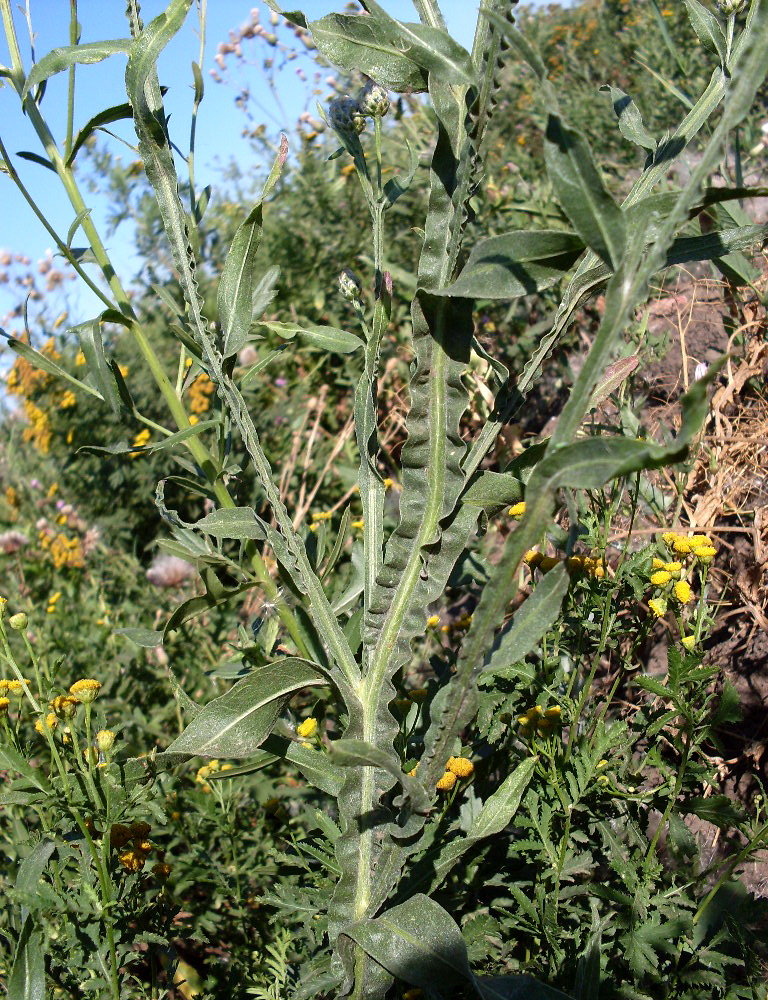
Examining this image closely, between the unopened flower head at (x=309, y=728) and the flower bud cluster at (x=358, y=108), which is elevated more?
the flower bud cluster at (x=358, y=108)

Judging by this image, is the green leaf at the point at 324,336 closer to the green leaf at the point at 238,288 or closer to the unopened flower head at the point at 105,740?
the green leaf at the point at 238,288

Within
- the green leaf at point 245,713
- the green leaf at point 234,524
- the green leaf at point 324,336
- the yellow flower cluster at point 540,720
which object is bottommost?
the yellow flower cluster at point 540,720

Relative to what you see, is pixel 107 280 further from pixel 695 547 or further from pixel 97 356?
pixel 695 547

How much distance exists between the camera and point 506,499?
1.18 meters

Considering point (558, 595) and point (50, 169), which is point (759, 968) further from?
point (50, 169)

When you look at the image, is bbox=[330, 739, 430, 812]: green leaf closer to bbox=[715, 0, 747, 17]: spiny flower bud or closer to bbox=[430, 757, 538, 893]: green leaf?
bbox=[430, 757, 538, 893]: green leaf

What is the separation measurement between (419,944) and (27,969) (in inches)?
28.4

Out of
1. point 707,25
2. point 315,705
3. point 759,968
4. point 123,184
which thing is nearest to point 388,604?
point 315,705

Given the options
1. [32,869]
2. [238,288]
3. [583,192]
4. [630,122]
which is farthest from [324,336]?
[32,869]

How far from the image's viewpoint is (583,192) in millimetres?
836

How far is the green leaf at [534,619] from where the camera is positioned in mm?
957

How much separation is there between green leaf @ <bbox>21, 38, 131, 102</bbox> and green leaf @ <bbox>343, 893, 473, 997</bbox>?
128 cm

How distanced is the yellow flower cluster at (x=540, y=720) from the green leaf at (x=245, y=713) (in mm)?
444

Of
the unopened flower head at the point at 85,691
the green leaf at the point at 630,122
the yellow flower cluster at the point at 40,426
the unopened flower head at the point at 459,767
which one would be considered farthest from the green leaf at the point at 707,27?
the yellow flower cluster at the point at 40,426
